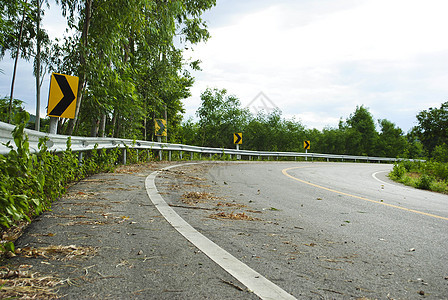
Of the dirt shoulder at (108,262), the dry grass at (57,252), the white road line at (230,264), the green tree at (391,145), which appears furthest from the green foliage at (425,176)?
the green tree at (391,145)

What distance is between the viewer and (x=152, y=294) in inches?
79.4

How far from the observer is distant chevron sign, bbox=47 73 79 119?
7320mm

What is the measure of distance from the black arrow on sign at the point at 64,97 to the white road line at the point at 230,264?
15.1 feet

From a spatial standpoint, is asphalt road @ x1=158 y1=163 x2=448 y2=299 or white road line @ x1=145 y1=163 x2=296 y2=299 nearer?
white road line @ x1=145 y1=163 x2=296 y2=299

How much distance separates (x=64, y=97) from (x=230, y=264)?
6.47 m

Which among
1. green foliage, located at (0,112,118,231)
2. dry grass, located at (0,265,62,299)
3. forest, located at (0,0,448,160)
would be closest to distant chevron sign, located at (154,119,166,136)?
forest, located at (0,0,448,160)

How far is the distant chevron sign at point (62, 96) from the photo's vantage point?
732 cm

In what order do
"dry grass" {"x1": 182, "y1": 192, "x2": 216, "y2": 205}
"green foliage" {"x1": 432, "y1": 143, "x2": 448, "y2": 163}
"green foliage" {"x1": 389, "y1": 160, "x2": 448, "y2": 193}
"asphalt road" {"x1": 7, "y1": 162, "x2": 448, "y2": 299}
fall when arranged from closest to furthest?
"asphalt road" {"x1": 7, "y1": 162, "x2": 448, "y2": 299}
"dry grass" {"x1": 182, "y1": 192, "x2": 216, "y2": 205}
"green foliage" {"x1": 389, "y1": 160, "x2": 448, "y2": 193}
"green foliage" {"x1": 432, "y1": 143, "x2": 448, "y2": 163}

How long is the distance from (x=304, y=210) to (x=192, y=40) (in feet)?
60.2

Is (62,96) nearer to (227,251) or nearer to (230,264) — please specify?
(227,251)

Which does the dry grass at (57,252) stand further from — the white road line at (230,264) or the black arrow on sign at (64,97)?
the black arrow on sign at (64,97)

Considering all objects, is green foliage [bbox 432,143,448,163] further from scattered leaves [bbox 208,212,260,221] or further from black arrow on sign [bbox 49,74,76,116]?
black arrow on sign [bbox 49,74,76,116]

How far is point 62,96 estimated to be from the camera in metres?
7.43

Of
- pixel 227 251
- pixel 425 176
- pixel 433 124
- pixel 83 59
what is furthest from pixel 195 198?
pixel 433 124
